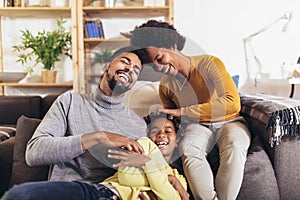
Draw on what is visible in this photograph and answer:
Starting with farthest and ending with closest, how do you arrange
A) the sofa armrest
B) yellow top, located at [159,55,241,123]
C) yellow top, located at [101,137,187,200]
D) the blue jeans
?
yellow top, located at [159,55,241,123] → the sofa armrest → yellow top, located at [101,137,187,200] → the blue jeans

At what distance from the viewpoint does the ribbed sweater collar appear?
5.09ft

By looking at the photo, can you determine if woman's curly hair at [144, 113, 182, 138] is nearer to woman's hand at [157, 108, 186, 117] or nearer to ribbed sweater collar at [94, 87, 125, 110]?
woman's hand at [157, 108, 186, 117]

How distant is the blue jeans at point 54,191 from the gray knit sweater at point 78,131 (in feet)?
0.69

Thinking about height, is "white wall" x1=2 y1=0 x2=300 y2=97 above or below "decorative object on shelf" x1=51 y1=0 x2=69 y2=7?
below

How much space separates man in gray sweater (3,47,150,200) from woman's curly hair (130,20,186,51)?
7 centimetres

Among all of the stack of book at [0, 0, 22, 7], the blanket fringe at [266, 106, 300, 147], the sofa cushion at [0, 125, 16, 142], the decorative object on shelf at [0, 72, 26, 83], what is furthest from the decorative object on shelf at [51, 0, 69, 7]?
the blanket fringe at [266, 106, 300, 147]

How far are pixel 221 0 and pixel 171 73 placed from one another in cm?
157

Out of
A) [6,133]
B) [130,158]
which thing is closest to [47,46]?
[6,133]

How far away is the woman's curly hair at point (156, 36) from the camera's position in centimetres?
162

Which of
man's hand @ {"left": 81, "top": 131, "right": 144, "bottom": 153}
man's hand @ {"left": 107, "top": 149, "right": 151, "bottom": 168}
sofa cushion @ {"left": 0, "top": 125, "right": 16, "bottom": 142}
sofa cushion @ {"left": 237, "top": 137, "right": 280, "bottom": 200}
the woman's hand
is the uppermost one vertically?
the woman's hand

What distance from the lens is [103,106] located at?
1569 mm

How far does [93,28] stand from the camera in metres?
3.08

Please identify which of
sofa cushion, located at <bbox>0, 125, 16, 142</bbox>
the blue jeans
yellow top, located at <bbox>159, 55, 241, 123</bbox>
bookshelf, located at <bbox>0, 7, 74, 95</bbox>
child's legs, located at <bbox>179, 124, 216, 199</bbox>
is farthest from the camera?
bookshelf, located at <bbox>0, 7, 74, 95</bbox>

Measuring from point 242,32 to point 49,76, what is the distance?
5.19ft
